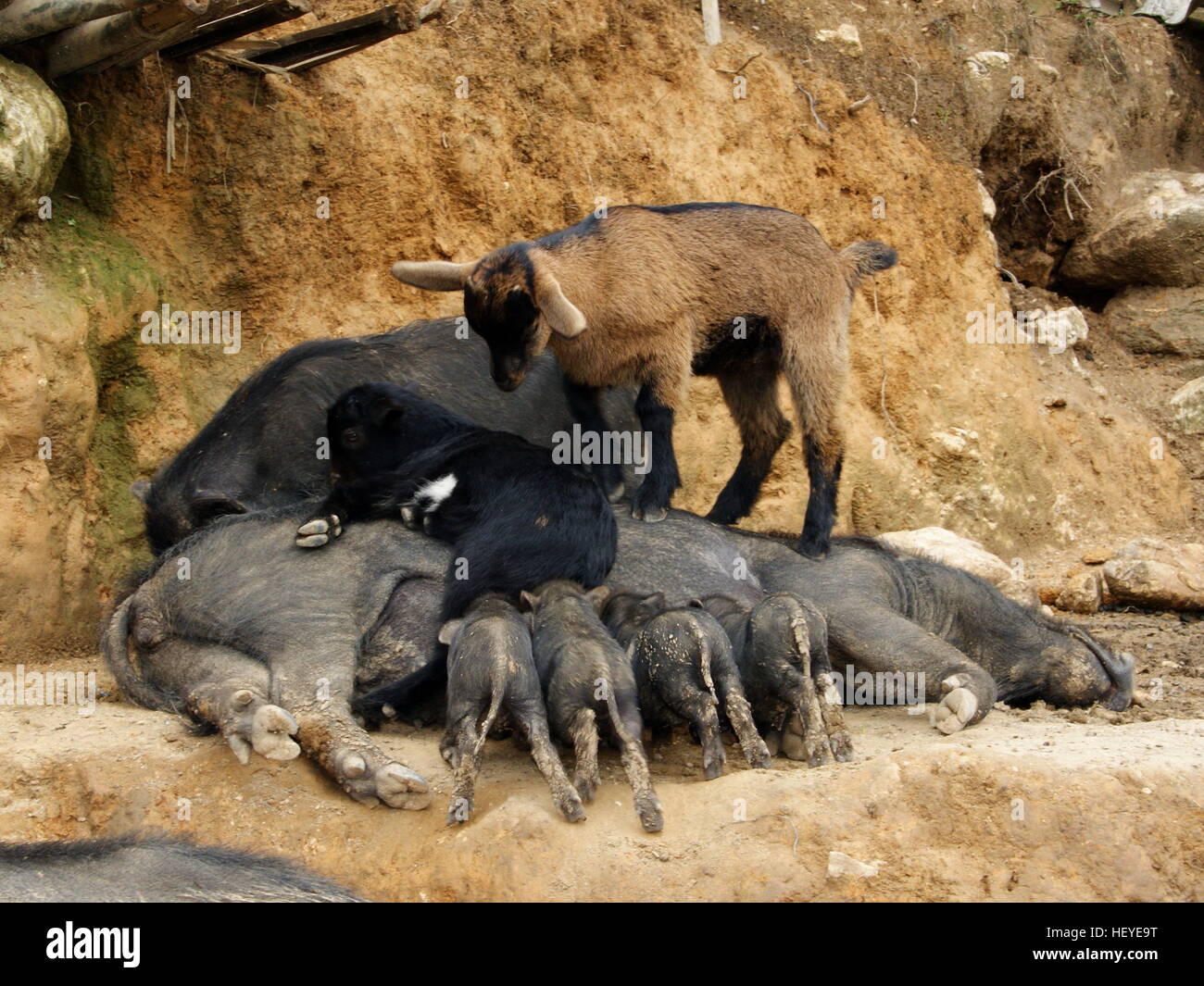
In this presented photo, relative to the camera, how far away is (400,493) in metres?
5.36

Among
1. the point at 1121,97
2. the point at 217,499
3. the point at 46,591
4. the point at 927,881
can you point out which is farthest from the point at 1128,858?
the point at 1121,97

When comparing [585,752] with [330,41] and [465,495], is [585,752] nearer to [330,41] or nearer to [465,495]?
[465,495]

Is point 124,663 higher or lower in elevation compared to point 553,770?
higher

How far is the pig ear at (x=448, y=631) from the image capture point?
466 cm

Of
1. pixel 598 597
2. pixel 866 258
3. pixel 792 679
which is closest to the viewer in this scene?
pixel 792 679

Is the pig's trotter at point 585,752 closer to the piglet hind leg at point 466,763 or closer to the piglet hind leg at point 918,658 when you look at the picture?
the piglet hind leg at point 466,763

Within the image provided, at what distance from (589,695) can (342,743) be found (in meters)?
0.85

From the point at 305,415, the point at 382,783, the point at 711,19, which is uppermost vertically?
the point at 711,19

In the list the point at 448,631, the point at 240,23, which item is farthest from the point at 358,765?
the point at 240,23

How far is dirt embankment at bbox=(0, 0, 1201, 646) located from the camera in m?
6.75

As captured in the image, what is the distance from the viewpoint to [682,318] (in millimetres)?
5930

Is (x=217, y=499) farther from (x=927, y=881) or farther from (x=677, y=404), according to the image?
(x=927, y=881)

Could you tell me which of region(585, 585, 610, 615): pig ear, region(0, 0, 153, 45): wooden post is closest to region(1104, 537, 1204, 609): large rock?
region(585, 585, 610, 615): pig ear

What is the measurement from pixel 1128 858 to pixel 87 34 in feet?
18.1
